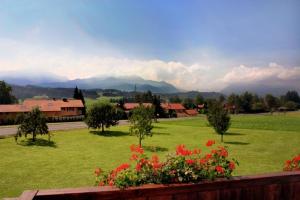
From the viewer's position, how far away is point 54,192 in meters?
4.60

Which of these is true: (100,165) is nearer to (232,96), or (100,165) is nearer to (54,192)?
(54,192)

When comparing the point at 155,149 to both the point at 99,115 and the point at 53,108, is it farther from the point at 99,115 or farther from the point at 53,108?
the point at 53,108

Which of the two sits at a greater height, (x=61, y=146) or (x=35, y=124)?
(x=35, y=124)

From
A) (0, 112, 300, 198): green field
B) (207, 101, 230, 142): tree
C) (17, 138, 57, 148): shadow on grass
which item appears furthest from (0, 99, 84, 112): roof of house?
(207, 101, 230, 142): tree

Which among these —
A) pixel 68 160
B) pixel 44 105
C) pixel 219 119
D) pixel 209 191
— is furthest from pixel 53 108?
pixel 209 191

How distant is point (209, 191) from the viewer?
525 centimetres

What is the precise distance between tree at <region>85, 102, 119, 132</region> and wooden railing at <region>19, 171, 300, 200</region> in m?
37.7

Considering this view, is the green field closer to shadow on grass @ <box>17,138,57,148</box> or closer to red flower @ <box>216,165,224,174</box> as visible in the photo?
shadow on grass @ <box>17,138,57,148</box>

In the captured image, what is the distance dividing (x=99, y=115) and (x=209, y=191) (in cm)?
3811

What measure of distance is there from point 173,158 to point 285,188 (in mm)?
2354

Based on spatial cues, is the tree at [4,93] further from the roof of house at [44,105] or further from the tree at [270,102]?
the tree at [270,102]

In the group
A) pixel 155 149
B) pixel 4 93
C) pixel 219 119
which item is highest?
pixel 4 93

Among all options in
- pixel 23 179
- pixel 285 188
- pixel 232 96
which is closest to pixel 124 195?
pixel 285 188

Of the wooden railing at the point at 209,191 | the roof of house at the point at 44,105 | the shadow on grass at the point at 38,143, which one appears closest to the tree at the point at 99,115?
the shadow on grass at the point at 38,143
